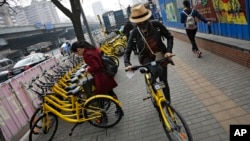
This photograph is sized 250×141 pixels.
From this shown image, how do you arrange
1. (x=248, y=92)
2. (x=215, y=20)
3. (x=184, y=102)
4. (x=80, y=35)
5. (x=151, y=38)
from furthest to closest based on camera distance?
(x=80, y=35) → (x=215, y=20) → (x=184, y=102) → (x=248, y=92) → (x=151, y=38)

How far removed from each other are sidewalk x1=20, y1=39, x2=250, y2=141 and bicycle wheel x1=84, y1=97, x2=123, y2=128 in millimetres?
150

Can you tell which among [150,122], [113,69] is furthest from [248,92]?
[113,69]

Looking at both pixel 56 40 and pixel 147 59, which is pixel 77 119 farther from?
pixel 56 40

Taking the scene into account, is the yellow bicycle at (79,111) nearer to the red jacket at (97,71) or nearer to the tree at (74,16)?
the red jacket at (97,71)

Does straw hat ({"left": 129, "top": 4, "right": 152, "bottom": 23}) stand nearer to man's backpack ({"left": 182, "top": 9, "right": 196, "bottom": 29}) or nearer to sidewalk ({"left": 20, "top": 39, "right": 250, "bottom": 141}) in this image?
sidewalk ({"left": 20, "top": 39, "right": 250, "bottom": 141})

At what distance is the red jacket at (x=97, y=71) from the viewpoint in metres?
5.40

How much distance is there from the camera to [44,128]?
573 centimetres

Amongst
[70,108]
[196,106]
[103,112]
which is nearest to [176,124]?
[196,106]

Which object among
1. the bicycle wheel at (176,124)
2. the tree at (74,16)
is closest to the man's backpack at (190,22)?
the tree at (74,16)

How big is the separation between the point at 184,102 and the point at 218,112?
98 cm

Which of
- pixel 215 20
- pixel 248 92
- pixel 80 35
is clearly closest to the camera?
pixel 248 92

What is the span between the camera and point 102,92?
5621mm

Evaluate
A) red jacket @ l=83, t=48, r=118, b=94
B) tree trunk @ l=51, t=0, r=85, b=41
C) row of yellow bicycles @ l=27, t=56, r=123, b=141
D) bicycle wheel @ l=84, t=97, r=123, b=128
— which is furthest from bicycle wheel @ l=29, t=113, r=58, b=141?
tree trunk @ l=51, t=0, r=85, b=41

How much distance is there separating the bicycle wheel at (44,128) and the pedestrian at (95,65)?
46.2 inches
